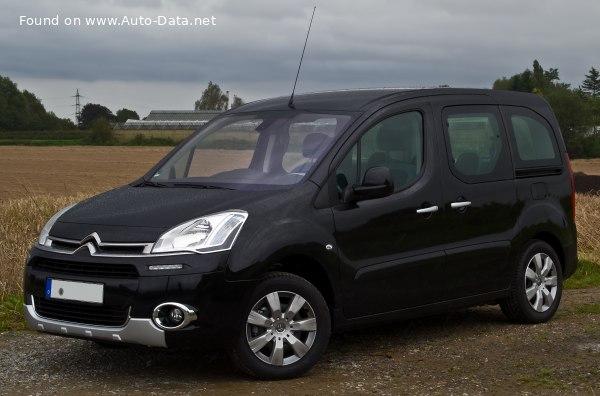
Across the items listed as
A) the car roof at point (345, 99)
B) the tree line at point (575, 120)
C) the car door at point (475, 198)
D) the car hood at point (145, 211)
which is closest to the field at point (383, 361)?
the car door at point (475, 198)

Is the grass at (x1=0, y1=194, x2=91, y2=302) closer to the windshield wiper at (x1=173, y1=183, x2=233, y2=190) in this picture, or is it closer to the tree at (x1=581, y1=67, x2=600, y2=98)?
the windshield wiper at (x1=173, y1=183, x2=233, y2=190)

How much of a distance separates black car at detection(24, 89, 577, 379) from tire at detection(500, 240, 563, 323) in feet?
0.04

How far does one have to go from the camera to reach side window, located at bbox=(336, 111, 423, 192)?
23.9 ft

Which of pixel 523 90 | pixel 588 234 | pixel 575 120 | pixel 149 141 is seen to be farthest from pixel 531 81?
pixel 588 234

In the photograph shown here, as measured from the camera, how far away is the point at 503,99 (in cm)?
882

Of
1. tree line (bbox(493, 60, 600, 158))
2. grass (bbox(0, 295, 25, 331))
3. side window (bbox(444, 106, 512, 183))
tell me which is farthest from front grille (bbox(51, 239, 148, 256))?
tree line (bbox(493, 60, 600, 158))

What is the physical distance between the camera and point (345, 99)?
7.77 m

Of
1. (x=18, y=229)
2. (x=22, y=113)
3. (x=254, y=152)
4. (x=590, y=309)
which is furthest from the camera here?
(x=22, y=113)

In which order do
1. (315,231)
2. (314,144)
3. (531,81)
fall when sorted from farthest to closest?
(531,81), (314,144), (315,231)

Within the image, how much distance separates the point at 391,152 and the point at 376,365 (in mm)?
1484

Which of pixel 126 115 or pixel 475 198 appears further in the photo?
pixel 126 115

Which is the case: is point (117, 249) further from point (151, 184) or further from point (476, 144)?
point (476, 144)

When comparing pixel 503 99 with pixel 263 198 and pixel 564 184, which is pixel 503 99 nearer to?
pixel 564 184

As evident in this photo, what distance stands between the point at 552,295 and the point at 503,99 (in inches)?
64.8
